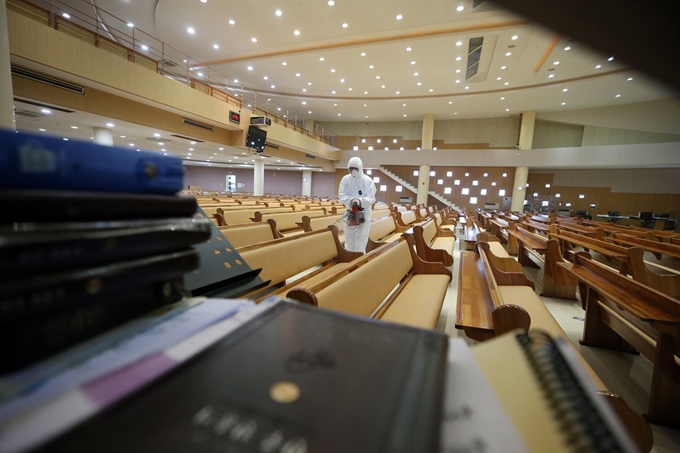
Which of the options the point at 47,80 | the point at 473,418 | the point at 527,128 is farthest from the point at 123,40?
the point at 527,128

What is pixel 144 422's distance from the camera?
1.05 ft

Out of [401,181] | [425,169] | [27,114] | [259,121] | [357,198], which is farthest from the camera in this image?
[401,181]

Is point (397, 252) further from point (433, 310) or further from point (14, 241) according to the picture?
point (14, 241)

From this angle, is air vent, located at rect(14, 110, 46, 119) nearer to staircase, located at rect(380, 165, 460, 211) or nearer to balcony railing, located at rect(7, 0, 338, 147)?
balcony railing, located at rect(7, 0, 338, 147)

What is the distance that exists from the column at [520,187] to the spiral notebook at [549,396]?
19.3 meters

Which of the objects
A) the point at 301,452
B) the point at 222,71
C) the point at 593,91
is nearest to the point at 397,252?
the point at 301,452

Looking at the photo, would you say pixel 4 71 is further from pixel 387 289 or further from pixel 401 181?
pixel 401 181

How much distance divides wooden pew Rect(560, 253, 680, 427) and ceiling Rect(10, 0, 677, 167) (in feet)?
22.7

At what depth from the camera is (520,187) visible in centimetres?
1680

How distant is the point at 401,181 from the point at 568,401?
20.0 meters

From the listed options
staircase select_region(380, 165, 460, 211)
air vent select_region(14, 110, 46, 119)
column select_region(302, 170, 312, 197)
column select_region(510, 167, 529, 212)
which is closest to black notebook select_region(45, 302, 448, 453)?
air vent select_region(14, 110, 46, 119)

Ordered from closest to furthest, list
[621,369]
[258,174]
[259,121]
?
[621,369], [259,121], [258,174]

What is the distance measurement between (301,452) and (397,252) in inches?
98.0

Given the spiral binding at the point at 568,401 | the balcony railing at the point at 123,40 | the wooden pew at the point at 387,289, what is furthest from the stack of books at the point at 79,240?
the balcony railing at the point at 123,40
